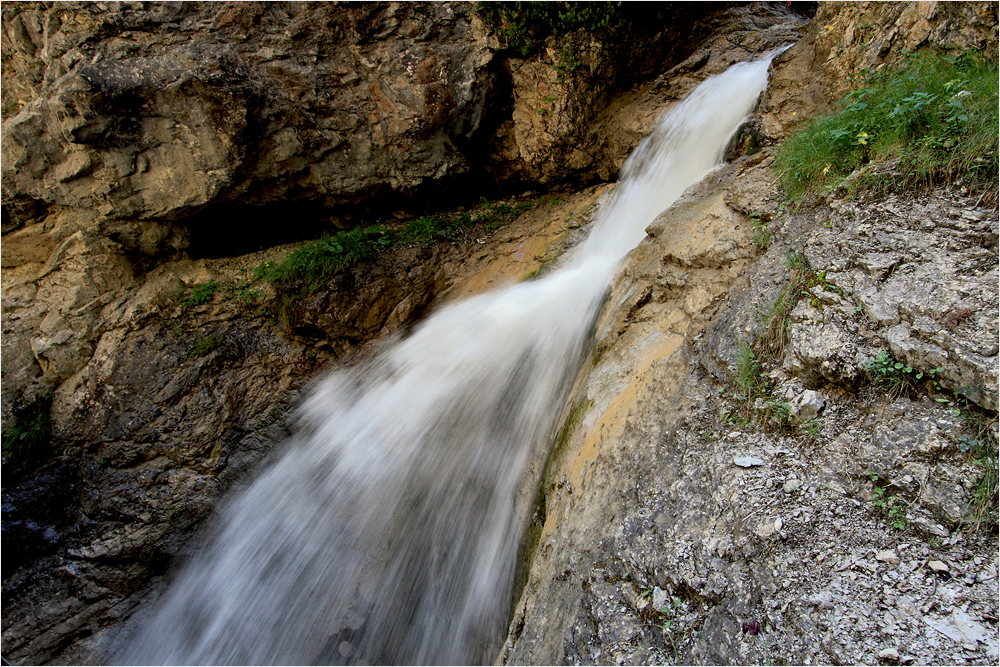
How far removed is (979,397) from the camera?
75.1 inches

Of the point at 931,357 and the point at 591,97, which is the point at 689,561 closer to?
the point at 931,357

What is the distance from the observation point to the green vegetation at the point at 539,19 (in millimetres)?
6008

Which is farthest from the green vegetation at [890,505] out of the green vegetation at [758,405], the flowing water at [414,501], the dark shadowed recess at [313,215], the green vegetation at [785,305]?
the dark shadowed recess at [313,215]

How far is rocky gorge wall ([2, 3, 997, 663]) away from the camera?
9.19 ft

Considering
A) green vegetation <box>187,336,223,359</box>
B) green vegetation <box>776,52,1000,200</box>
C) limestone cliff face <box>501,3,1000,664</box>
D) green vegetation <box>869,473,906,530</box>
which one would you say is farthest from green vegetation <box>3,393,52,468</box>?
green vegetation <box>776,52,1000,200</box>

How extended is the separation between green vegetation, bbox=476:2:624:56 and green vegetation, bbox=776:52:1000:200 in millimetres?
3576

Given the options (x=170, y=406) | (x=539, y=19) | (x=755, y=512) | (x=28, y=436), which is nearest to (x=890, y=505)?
(x=755, y=512)

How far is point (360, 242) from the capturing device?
6371 mm

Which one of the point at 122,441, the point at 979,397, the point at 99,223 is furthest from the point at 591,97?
the point at 122,441

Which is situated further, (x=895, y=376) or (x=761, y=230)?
(x=761, y=230)

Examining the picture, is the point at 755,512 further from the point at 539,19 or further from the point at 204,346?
the point at 539,19

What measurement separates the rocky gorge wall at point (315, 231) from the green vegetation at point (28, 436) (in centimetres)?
10

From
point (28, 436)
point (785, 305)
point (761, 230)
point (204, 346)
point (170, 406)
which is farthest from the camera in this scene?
point (204, 346)

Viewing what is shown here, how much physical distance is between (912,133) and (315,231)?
251 inches
